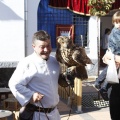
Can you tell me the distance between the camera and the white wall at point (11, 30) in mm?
12594

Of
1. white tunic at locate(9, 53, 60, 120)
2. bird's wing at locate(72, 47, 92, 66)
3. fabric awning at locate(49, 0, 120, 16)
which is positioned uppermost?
fabric awning at locate(49, 0, 120, 16)

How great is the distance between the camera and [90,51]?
1361 centimetres

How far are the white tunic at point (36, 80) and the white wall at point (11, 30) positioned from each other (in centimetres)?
906

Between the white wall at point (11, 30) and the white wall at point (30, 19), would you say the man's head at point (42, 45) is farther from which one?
the white wall at point (30, 19)

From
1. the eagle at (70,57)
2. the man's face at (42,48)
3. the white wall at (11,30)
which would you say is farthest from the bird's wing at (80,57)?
the white wall at (11,30)

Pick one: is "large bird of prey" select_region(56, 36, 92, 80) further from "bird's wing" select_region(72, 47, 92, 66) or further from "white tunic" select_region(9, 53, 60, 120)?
"white tunic" select_region(9, 53, 60, 120)

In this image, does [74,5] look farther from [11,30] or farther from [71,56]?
[71,56]

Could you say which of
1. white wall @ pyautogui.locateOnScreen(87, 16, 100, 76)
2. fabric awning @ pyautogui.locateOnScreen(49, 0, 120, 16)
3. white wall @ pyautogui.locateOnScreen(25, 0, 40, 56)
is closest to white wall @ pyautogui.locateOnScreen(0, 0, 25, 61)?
white wall @ pyautogui.locateOnScreen(25, 0, 40, 56)

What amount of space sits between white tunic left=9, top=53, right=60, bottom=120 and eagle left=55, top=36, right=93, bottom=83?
155mm

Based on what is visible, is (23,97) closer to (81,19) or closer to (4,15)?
(4,15)

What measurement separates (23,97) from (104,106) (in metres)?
5.26

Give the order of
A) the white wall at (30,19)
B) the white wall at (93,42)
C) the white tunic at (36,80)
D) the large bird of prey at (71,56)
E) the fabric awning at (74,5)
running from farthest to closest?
the white wall at (93,42), the fabric awning at (74,5), the white wall at (30,19), the white tunic at (36,80), the large bird of prey at (71,56)

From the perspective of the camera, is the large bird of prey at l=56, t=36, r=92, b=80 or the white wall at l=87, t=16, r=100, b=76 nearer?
the large bird of prey at l=56, t=36, r=92, b=80

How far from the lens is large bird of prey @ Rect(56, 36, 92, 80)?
3482 millimetres
